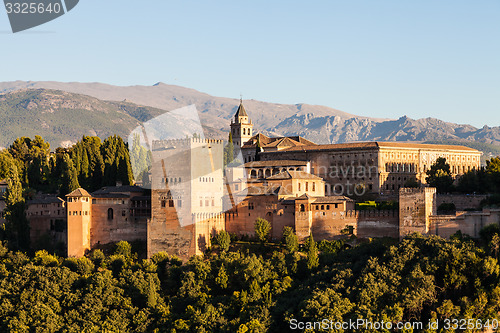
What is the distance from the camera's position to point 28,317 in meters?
51.4

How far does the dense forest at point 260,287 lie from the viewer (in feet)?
155

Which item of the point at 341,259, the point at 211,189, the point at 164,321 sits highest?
the point at 211,189

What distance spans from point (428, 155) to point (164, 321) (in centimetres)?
4145

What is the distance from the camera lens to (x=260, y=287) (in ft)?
170

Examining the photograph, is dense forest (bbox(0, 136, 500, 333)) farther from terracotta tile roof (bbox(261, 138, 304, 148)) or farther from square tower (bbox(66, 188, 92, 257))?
terracotta tile roof (bbox(261, 138, 304, 148))

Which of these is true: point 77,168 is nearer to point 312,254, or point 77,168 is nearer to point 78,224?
point 78,224

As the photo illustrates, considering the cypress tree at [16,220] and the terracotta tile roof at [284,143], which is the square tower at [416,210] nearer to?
the cypress tree at [16,220]

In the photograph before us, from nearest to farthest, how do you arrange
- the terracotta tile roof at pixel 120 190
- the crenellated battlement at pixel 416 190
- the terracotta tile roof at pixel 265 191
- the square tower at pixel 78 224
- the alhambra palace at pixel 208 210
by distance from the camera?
the crenellated battlement at pixel 416 190
the alhambra palace at pixel 208 210
the square tower at pixel 78 224
the terracotta tile roof at pixel 265 191
the terracotta tile roof at pixel 120 190

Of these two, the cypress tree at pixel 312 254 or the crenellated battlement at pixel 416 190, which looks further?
the crenellated battlement at pixel 416 190

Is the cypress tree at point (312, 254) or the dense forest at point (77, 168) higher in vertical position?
the dense forest at point (77, 168)

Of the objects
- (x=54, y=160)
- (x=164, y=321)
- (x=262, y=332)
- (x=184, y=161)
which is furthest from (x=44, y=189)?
(x=262, y=332)

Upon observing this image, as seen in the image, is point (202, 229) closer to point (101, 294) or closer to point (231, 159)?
point (101, 294)

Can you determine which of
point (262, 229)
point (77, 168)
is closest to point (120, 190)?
point (77, 168)

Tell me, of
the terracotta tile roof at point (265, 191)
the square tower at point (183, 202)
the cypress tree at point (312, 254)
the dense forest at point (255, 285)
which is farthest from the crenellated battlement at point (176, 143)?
the cypress tree at point (312, 254)
